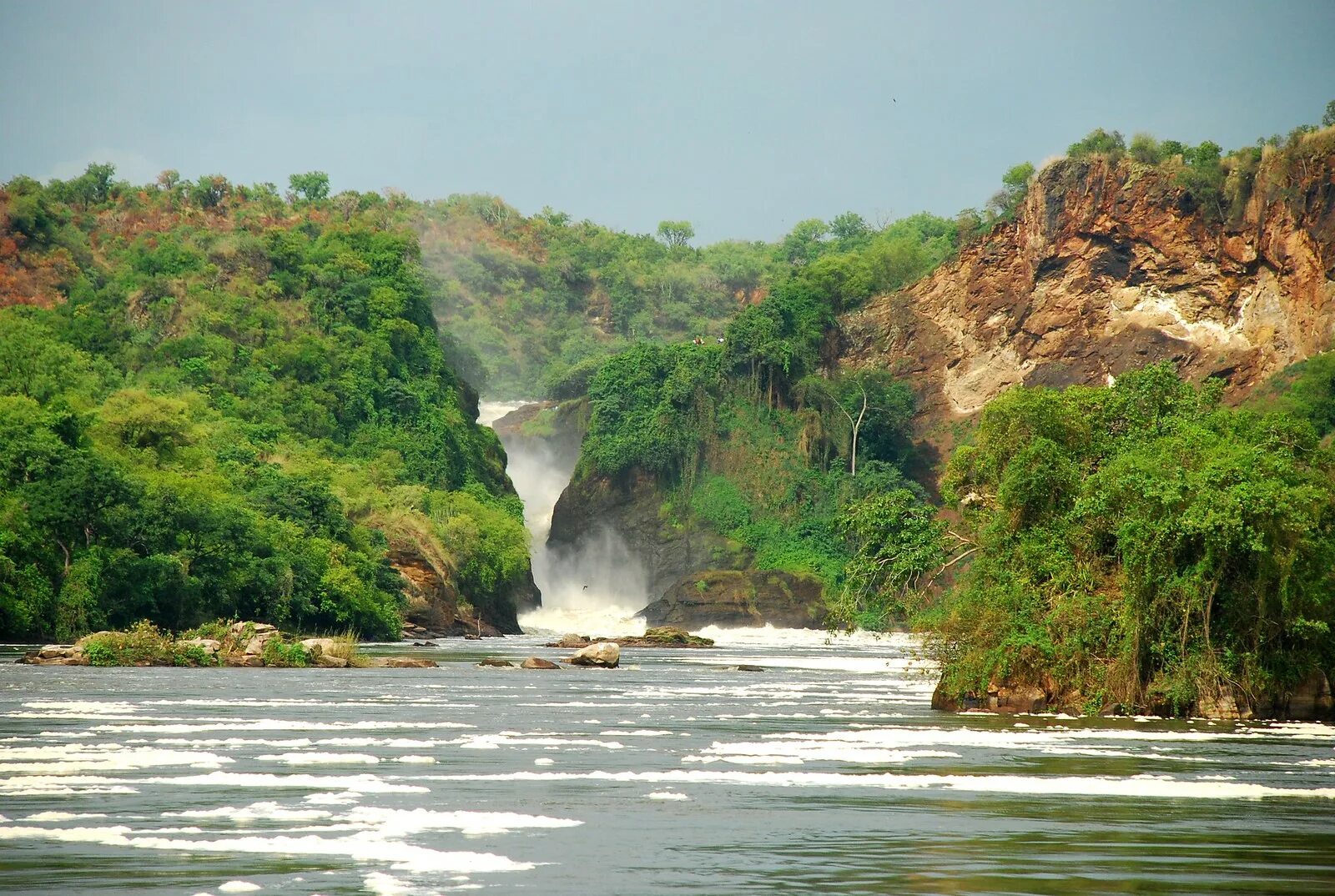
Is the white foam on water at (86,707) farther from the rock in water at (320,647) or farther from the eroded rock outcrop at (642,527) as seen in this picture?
the eroded rock outcrop at (642,527)

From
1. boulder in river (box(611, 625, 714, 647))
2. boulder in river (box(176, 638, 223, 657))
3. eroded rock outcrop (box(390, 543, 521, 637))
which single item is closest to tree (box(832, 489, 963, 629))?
boulder in river (box(176, 638, 223, 657))

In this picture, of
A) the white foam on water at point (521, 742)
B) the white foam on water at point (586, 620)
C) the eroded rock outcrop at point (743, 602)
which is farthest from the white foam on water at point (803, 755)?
the eroded rock outcrop at point (743, 602)

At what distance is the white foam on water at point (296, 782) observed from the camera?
65.7 feet

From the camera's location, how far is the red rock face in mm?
114812

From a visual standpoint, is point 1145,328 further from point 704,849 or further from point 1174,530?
point 704,849

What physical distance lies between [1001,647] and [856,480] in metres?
94.7

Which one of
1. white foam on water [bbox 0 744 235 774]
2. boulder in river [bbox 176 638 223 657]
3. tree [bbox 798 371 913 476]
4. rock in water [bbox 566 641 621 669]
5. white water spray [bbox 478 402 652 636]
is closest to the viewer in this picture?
white foam on water [bbox 0 744 235 774]

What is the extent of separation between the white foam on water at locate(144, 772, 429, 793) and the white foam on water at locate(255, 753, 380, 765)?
142 centimetres

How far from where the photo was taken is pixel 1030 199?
129000 mm

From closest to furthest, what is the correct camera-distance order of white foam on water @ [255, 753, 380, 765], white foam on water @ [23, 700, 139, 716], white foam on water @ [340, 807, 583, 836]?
white foam on water @ [340, 807, 583, 836], white foam on water @ [255, 753, 380, 765], white foam on water @ [23, 700, 139, 716]

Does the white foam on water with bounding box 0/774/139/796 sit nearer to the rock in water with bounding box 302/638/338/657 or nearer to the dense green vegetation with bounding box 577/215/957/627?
the rock in water with bounding box 302/638/338/657

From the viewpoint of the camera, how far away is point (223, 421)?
3989 inches

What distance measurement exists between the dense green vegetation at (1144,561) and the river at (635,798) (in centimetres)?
139

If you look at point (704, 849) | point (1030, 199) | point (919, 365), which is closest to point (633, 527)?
point (919, 365)
